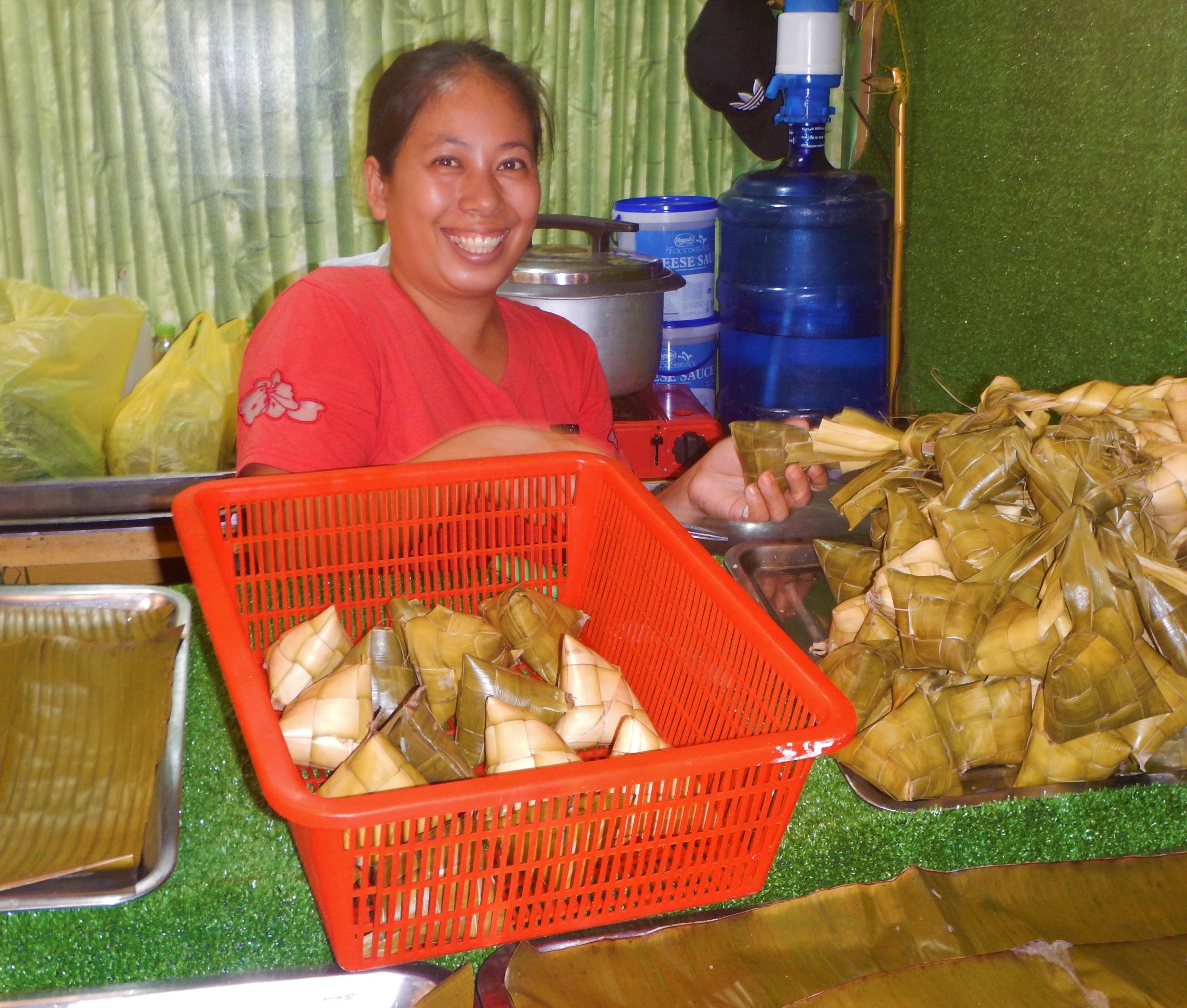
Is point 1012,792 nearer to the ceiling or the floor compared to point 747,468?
nearer to the floor

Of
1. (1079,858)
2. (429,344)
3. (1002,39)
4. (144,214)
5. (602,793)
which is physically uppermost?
(1002,39)

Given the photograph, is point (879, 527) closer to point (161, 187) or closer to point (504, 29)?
point (504, 29)

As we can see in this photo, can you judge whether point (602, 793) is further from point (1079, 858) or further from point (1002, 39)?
point (1002, 39)

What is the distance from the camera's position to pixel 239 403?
1445 mm

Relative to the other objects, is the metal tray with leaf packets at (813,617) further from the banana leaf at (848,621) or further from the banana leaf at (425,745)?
the banana leaf at (425,745)

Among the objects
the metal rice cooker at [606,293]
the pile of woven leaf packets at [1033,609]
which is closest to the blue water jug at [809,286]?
the metal rice cooker at [606,293]

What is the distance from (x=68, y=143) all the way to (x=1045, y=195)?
2.23m

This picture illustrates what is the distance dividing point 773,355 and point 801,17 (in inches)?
31.2

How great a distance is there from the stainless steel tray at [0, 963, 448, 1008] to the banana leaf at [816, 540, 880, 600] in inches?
23.0

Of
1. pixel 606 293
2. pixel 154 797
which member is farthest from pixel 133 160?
pixel 154 797

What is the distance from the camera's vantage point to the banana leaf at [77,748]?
749 millimetres

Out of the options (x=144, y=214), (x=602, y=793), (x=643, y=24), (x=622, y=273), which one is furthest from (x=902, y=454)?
(x=144, y=214)

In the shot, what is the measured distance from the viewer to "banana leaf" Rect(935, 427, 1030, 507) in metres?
0.98

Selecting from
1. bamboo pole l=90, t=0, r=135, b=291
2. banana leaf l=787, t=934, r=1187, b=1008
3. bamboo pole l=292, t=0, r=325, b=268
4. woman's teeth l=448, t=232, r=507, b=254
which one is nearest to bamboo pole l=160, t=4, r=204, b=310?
bamboo pole l=90, t=0, r=135, b=291
